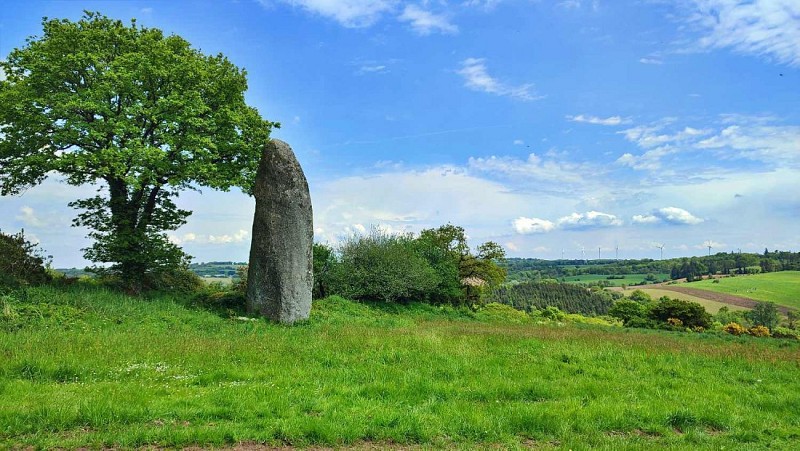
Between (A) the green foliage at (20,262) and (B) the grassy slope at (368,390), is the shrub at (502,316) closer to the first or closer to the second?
(B) the grassy slope at (368,390)

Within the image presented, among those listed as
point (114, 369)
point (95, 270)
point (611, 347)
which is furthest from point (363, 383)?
point (95, 270)

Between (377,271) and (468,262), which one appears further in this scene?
(468,262)

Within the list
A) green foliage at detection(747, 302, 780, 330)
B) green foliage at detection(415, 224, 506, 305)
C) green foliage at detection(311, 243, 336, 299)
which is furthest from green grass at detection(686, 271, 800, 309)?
green foliage at detection(311, 243, 336, 299)

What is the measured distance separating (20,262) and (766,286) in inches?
4960

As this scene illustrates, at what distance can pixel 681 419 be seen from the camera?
28.0ft

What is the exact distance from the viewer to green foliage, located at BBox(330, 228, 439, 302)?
99.7 ft

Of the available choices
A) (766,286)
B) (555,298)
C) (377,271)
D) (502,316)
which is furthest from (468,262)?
(766,286)

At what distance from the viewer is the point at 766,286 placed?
10169 centimetres

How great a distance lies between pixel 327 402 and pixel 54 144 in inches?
802

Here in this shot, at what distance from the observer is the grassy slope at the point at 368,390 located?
283 inches

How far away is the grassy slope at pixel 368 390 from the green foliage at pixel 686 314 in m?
31.5

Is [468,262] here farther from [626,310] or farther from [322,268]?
[626,310]

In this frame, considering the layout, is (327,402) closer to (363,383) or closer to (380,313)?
(363,383)

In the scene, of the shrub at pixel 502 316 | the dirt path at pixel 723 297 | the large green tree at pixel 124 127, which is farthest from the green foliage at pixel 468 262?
the dirt path at pixel 723 297
